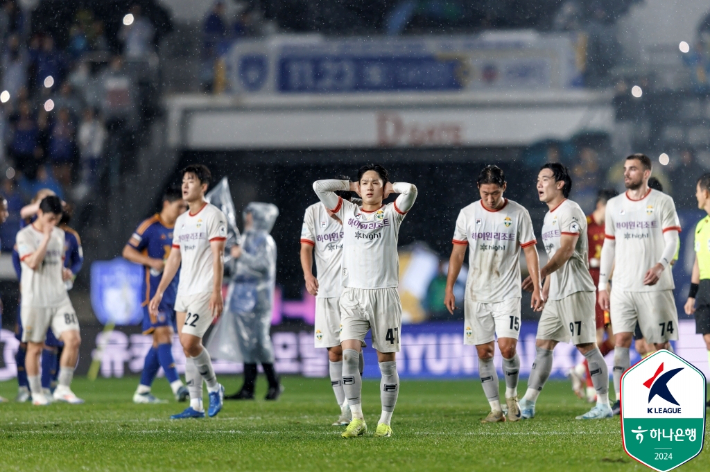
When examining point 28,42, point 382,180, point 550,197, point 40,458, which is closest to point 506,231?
point 550,197

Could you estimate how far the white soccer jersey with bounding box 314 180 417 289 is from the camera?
6672 mm

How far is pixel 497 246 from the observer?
24.8 ft

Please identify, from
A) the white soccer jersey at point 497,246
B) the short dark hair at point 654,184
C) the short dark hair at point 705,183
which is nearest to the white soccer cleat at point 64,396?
the white soccer jersey at point 497,246

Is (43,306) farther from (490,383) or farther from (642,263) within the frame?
(642,263)

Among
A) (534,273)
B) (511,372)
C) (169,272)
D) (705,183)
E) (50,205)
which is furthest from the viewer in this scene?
(50,205)

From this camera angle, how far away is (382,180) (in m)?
6.73

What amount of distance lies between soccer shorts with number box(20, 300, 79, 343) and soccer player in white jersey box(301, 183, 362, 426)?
3.24 metres

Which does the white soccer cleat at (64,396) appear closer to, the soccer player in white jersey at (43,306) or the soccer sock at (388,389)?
the soccer player in white jersey at (43,306)

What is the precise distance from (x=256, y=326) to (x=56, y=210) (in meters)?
2.29

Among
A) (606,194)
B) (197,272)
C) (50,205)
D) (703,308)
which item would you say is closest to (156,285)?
(50,205)

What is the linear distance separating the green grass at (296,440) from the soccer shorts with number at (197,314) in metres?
0.67

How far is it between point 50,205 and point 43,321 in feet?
3.67

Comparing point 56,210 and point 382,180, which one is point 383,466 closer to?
point 382,180

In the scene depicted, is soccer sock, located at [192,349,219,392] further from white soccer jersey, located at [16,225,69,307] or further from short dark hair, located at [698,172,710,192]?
short dark hair, located at [698,172,710,192]
